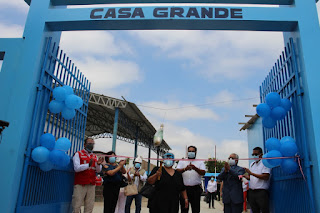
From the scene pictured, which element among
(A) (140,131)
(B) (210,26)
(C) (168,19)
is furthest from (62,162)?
(A) (140,131)

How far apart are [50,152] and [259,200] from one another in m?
3.92

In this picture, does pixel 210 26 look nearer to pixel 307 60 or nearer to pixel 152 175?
pixel 307 60

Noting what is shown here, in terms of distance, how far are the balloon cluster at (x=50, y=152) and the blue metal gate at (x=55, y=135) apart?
18cm

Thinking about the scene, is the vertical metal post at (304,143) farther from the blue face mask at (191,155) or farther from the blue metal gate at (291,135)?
the blue face mask at (191,155)

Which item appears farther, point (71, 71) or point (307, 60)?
point (71, 71)

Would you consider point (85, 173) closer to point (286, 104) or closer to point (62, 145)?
point (62, 145)

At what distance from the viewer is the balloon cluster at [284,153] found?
4.44 m

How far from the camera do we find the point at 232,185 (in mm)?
5254

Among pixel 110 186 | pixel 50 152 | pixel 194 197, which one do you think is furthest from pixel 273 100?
pixel 50 152

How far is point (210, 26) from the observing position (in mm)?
5617

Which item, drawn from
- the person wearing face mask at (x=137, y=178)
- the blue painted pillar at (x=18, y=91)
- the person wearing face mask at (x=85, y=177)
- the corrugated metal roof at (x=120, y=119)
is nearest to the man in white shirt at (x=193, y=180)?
the person wearing face mask at (x=85, y=177)

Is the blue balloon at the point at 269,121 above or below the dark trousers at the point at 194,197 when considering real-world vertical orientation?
above

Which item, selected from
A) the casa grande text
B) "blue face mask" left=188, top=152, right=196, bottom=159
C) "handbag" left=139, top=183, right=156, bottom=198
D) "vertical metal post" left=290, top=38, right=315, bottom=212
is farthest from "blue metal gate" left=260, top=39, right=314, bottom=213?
"handbag" left=139, top=183, right=156, bottom=198

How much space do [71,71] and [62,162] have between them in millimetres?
2104
